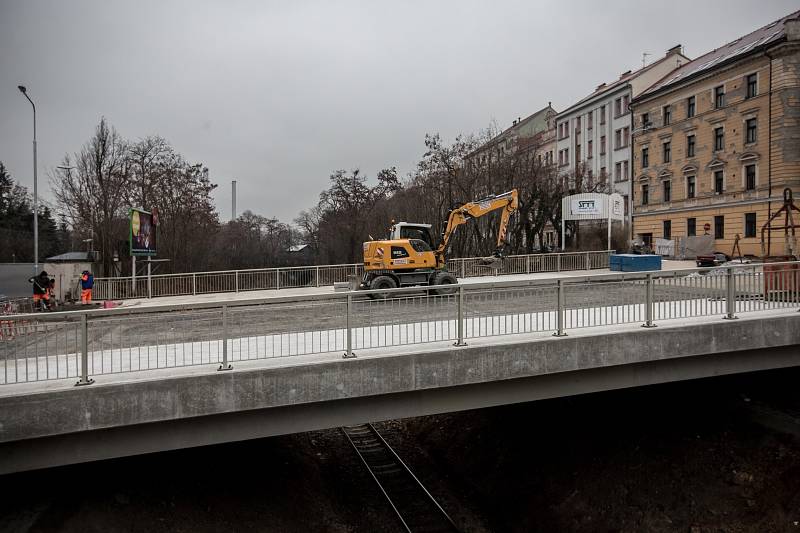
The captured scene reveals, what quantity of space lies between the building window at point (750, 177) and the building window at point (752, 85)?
195 inches

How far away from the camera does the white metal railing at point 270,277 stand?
2480 cm

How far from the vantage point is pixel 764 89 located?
36.7 metres

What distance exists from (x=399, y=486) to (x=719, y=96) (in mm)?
41481

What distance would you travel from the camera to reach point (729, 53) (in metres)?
41.7

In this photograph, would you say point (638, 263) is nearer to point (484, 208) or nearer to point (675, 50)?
point (484, 208)

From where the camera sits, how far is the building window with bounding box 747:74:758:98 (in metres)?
37.5

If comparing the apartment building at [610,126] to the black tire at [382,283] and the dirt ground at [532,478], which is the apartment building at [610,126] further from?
the dirt ground at [532,478]

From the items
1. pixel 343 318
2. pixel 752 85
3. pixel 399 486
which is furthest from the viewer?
pixel 752 85

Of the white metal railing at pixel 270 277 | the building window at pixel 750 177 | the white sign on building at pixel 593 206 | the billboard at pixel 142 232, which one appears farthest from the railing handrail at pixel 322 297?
the building window at pixel 750 177

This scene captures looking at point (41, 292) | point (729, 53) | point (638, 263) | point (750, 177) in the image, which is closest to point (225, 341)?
point (41, 292)

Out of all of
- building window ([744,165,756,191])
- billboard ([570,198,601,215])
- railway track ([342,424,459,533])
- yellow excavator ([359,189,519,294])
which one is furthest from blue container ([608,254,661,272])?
railway track ([342,424,459,533])

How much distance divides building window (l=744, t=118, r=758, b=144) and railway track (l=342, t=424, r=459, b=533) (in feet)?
122

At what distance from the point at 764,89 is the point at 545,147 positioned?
109ft

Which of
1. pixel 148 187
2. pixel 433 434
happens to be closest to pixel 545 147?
pixel 148 187
